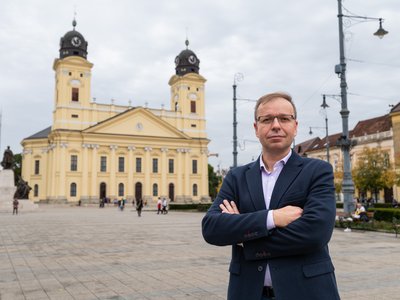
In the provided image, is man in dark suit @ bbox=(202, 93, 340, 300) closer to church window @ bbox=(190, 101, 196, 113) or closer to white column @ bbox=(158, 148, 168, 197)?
white column @ bbox=(158, 148, 168, 197)

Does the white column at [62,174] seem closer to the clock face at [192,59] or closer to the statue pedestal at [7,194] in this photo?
the statue pedestal at [7,194]

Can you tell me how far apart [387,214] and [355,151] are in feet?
147

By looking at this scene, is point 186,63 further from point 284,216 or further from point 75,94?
point 284,216

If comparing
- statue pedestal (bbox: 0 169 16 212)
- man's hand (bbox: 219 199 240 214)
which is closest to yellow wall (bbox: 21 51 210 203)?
statue pedestal (bbox: 0 169 16 212)

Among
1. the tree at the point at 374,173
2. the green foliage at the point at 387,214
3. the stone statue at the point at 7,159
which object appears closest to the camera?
the green foliage at the point at 387,214

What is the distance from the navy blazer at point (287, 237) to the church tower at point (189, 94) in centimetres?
7166

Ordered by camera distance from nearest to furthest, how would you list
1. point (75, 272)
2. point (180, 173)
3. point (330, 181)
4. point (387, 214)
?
point (330, 181), point (75, 272), point (387, 214), point (180, 173)

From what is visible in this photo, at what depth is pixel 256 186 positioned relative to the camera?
8.35ft

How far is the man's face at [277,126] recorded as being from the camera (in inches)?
98.4

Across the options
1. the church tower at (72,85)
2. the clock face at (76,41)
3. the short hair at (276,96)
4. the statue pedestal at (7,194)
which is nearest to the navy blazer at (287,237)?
the short hair at (276,96)

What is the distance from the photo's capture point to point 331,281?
2295mm

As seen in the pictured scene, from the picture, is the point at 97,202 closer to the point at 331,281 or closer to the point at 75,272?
the point at 75,272

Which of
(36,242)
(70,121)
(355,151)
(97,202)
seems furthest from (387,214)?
(70,121)

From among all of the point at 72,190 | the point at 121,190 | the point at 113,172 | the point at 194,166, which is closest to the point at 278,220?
the point at 72,190
